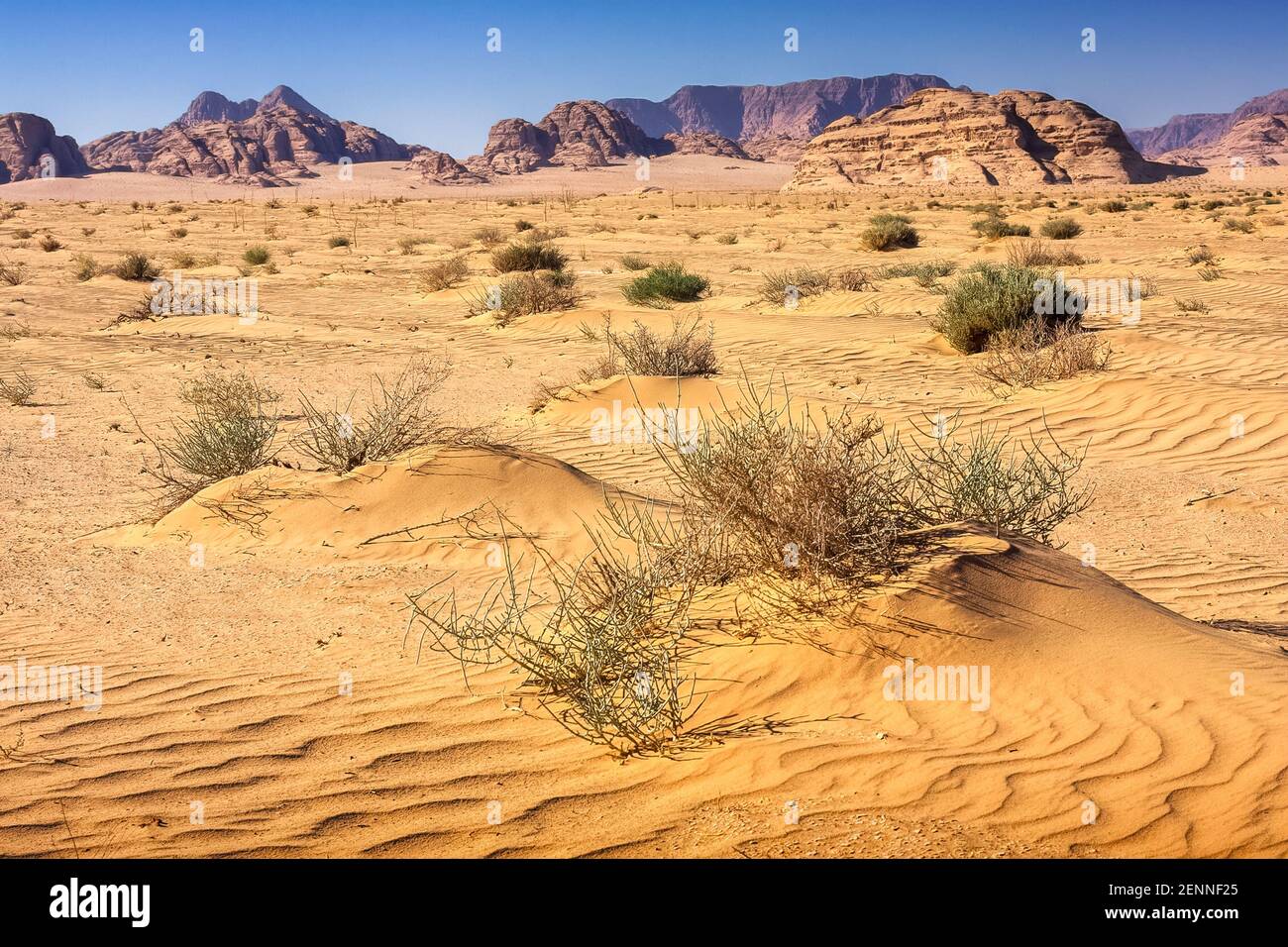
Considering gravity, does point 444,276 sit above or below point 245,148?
below

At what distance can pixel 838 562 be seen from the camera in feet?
13.8

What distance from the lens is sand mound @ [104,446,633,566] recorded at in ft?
20.5

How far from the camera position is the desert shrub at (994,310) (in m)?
11.8

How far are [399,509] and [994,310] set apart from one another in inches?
310

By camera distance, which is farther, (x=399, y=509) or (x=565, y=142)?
(x=565, y=142)

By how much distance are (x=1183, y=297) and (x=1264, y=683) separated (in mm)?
14410

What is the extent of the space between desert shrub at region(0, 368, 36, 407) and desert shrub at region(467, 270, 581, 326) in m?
6.23

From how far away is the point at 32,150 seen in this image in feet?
361

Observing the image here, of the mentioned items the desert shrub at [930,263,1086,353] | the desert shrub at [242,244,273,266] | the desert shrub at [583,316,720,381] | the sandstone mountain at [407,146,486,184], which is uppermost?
the sandstone mountain at [407,146,486,184]

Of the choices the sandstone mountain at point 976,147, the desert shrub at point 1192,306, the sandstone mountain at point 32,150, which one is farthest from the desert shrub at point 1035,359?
the sandstone mountain at point 32,150

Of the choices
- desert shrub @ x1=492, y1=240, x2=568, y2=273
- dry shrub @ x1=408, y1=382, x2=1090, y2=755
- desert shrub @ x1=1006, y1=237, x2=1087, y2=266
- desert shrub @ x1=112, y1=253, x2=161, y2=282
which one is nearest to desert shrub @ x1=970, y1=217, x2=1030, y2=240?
desert shrub @ x1=1006, y1=237, x2=1087, y2=266

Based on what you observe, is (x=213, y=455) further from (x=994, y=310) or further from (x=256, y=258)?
(x=256, y=258)

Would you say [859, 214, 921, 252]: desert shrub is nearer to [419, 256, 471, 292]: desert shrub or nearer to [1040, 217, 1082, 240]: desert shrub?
[1040, 217, 1082, 240]: desert shrub

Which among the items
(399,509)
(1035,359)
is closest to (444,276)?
(1035,359)
